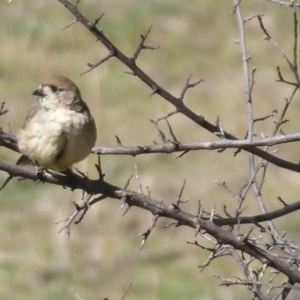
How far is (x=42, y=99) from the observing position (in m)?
4.72

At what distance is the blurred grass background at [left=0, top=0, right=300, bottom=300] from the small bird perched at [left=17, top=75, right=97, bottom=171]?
18.7 inches

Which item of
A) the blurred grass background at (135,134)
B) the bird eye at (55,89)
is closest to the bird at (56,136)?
the bird eye at (55,89)

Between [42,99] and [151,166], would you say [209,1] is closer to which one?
[151,166]

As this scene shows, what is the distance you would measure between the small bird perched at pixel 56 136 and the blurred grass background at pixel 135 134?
48cm

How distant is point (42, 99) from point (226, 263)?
3.11 metres

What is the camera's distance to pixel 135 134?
9.14m

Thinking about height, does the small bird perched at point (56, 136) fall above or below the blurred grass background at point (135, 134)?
below

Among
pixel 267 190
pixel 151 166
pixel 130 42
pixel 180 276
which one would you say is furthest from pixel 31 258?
pixel 130 42

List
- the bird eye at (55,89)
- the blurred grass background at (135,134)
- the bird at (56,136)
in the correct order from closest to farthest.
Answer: the bird at (56,136) → the bird eye at (55,89) → the blurred grass background at (135,134)

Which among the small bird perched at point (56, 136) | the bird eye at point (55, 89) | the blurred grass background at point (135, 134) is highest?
the blurred grass background at point (135, 134)

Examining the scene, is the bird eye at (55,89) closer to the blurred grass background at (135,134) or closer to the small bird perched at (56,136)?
the small bird perched at (56,136)

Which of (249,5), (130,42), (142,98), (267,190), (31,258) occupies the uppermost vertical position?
(249,5)

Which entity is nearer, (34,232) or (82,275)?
(82,275)

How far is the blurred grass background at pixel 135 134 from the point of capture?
23.4 ft
